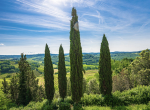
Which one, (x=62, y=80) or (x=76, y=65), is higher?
(x=76, y=65)

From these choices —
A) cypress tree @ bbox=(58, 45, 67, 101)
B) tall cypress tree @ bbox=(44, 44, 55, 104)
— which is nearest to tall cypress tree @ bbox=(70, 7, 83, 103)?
cypress tree @ bbox=(58, 45, 67, 101)

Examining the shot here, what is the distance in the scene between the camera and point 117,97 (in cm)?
1306

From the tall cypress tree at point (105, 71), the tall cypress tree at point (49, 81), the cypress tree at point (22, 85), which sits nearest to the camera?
the tall cypress tree at point (105, 71)

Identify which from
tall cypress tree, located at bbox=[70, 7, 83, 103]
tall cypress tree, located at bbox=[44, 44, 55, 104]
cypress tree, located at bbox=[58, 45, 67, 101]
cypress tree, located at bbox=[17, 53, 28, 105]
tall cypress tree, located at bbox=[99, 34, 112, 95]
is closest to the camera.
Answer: tall cypress tree, located at bbox=[70, 7, 83, 103]

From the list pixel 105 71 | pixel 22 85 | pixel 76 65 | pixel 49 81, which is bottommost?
pixel 22 85

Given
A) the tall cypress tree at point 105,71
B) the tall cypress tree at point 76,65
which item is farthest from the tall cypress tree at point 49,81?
the tall cypress tree at point 105,71

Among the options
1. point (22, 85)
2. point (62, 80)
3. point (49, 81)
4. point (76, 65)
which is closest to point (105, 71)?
point (76, 65)

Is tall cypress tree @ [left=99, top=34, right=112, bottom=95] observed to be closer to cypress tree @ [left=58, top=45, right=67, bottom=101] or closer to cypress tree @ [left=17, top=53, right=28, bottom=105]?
cypress tree @ [left=58, top=45, right=67, bottom=101]

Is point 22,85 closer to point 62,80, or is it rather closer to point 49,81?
point 49,81

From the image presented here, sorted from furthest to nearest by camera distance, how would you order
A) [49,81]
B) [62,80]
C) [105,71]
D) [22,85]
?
[22,85]
[62,80]
[49,81]
[105,71]

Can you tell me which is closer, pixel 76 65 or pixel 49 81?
pixel 76 65

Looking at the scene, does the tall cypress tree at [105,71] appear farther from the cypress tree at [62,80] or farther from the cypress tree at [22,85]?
the cypress tree at [22,85]

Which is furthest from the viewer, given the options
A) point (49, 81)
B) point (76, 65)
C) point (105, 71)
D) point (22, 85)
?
point (22, 85)

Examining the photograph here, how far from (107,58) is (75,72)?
5.69 meters
